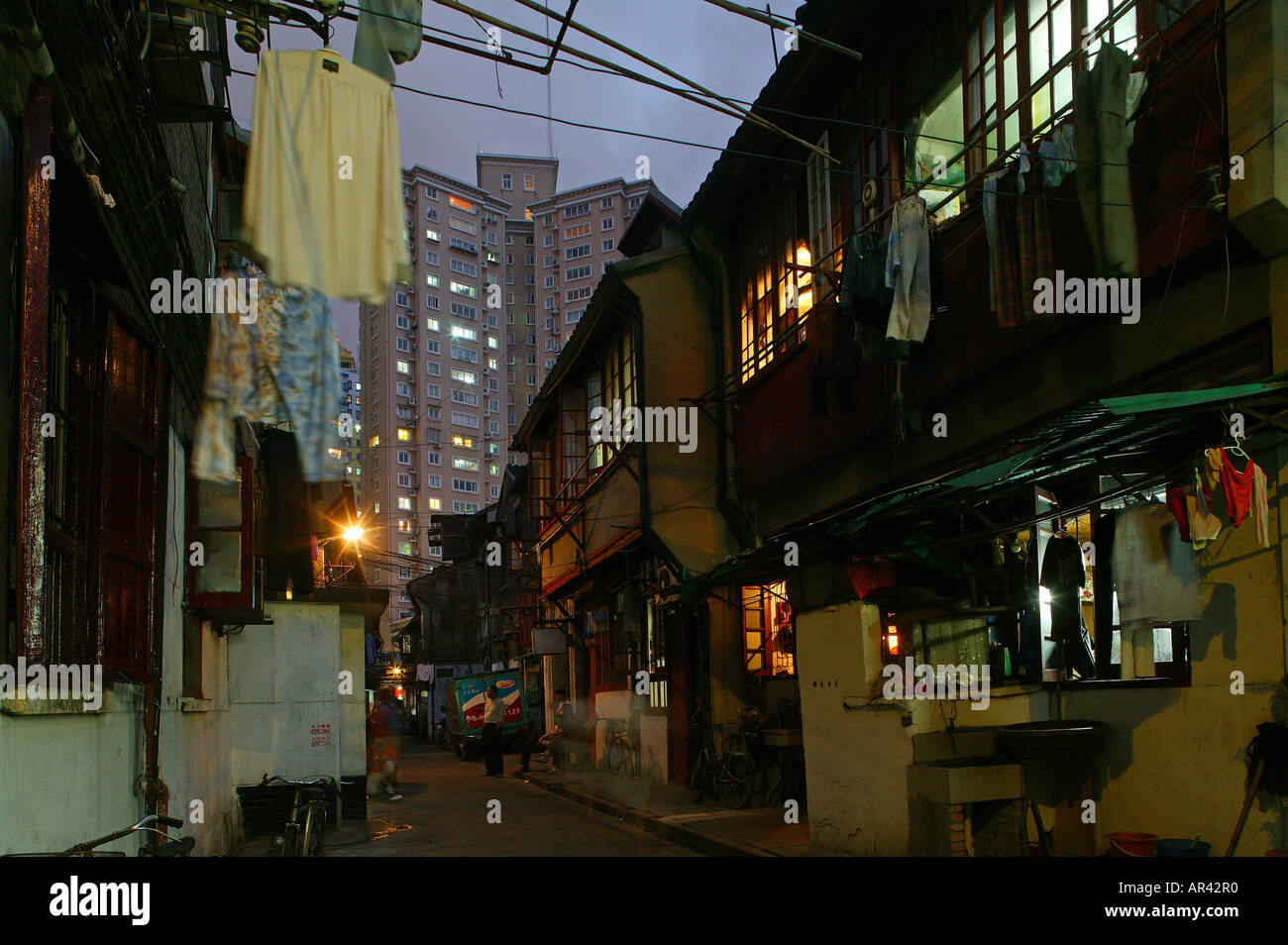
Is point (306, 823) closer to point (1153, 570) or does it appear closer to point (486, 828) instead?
point (486, 828)

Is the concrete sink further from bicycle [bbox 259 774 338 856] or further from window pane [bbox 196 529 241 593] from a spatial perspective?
window pane [bbox 196 529 241 593]

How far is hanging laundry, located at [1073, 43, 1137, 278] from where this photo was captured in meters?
8.52

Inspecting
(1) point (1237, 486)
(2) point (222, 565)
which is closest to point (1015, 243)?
(1) point (1237, 486)

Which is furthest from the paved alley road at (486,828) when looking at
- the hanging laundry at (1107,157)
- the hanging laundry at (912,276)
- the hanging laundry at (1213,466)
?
the hanging laundry at (1107,157)

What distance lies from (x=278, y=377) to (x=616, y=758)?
1842 cm

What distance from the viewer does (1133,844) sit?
830cm

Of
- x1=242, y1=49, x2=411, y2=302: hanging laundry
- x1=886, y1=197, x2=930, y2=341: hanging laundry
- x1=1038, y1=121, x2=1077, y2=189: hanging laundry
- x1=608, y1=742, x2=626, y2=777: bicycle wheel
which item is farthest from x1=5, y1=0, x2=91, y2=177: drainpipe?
x1=608, y1=742, x2=626, y2=777: bicycle wheel

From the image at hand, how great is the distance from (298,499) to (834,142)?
9.09 meters

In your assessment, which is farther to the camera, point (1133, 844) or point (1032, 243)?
point (1032, 243)

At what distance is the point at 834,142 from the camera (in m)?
15.1

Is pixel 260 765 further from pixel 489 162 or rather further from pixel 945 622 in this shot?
pixel 489 162

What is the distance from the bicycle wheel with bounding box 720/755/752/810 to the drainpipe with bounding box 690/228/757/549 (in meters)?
3.91

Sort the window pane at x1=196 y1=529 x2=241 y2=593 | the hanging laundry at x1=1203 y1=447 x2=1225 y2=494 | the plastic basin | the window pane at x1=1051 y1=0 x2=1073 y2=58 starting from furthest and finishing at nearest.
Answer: the window pane at x1=196 y1=529 x2=241 y2=593 → the window pane at x1=1051 y1=0 x2=1073 y2=58 → the plastic basin → the hanging laundry at x1=1203 y1=447 x2=1225 y2=494

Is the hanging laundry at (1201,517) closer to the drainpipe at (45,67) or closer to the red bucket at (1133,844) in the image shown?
the red bucket at (1133,844)
